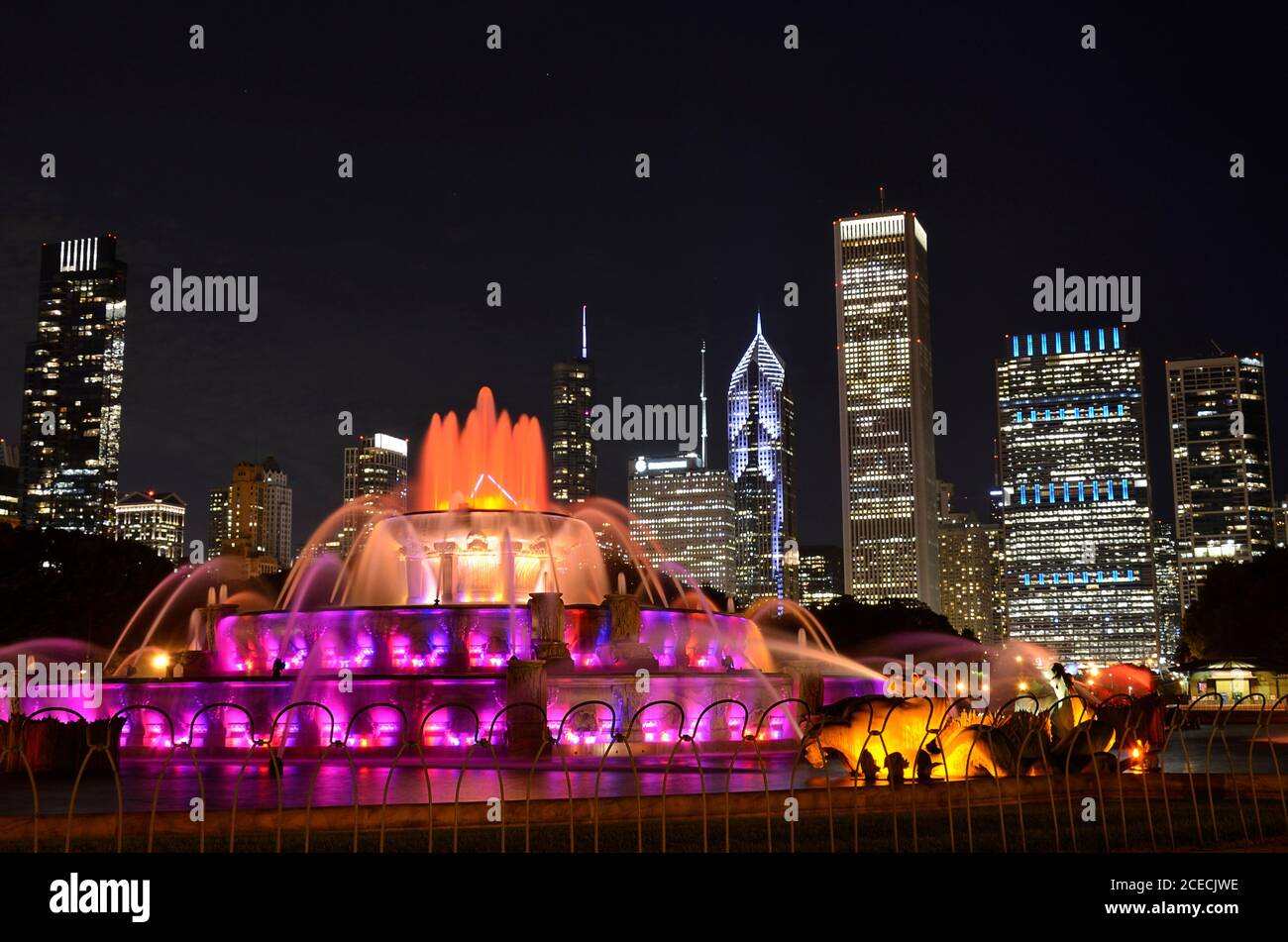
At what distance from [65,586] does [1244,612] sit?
6349 cm

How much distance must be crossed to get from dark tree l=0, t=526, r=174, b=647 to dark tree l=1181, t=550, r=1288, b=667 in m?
54.6

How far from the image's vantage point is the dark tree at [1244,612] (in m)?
72.8

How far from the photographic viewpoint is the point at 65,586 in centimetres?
5888

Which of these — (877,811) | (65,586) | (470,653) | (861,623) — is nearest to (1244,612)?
(861,623)

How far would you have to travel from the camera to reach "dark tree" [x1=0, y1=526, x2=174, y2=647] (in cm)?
5628

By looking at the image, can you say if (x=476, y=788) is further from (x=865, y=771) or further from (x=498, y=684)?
(x=498, y=684)

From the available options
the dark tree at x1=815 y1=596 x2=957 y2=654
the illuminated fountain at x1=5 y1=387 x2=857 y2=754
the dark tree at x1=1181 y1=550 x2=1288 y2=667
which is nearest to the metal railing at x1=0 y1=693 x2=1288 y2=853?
the illuminated fountain at x1=5 y1=387 x2=857 y2=754

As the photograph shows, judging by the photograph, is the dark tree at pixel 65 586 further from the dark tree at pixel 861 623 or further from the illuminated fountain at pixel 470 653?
the dark tree at pixel 861 623

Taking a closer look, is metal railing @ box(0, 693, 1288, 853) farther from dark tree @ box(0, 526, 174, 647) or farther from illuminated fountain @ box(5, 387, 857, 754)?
dark tree @ box(0, 526, 174, 647)

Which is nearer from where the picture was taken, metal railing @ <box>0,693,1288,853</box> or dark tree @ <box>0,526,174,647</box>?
metal railing @ <box>0,693,1288,853</box>

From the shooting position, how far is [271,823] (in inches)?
526

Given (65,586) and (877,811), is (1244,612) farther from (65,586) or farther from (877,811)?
(877,811)

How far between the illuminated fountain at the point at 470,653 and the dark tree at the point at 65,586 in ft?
69.5
